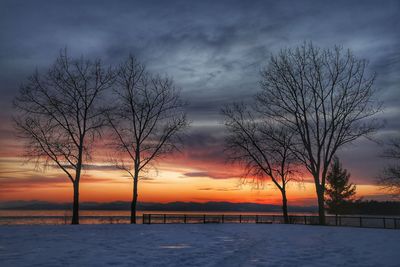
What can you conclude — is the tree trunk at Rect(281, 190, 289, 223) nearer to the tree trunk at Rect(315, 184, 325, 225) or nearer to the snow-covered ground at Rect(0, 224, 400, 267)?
the tree trunk at Rect(315, 184, 325, 225)

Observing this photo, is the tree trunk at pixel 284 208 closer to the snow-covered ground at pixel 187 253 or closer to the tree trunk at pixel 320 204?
the tree trunk at pixel 320 204

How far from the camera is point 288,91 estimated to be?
44844 millimetres

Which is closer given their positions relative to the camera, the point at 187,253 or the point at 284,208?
the point at 187,253

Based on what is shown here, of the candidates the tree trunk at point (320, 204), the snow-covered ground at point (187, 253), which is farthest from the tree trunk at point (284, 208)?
the snow-covered ground at point (187, 253)

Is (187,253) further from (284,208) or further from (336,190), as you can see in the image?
(336,190)

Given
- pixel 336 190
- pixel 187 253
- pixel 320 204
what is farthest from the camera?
pixel 336 190

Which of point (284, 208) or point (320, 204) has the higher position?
point (320, 204)

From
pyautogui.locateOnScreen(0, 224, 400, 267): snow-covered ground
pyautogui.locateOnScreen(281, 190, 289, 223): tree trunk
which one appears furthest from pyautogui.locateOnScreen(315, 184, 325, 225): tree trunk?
pyautogui.locateOnScreen(0, 224, 400, 267): snow-covered ground

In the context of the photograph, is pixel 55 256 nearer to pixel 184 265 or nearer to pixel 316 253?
pixel 184 265

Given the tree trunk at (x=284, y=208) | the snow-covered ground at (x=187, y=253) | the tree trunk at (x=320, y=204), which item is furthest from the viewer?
the tree trunk at (x=284, y=208)

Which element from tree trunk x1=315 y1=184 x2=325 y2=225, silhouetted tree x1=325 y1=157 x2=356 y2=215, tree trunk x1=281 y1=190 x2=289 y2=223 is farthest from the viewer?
silhouetted tree x1=325 y1=157 x2=356 y2=215

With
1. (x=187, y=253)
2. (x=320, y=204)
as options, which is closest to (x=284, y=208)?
(x=320, y=204)

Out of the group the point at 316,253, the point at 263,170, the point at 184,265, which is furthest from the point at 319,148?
the point at 184,265

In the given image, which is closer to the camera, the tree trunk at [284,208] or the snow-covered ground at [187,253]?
the snow-covered ground at [187,253]
